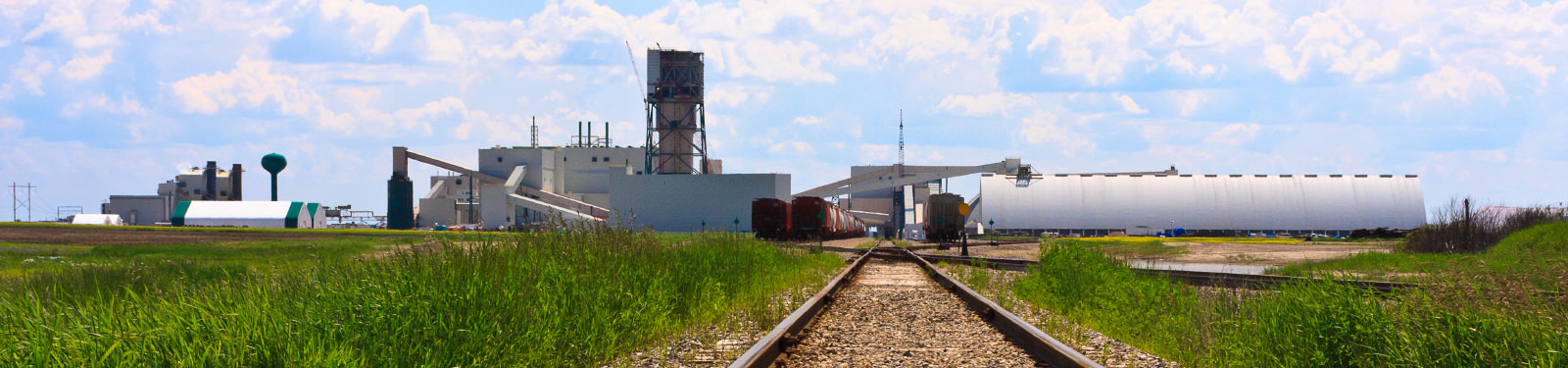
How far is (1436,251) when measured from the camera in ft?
115

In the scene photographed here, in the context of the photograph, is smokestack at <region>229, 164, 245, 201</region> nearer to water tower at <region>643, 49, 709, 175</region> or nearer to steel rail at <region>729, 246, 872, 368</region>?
water tower at <region>643, 49, 709, 175</region>

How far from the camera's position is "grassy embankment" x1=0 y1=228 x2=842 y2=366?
5297 mm

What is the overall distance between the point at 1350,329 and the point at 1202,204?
3603 inches

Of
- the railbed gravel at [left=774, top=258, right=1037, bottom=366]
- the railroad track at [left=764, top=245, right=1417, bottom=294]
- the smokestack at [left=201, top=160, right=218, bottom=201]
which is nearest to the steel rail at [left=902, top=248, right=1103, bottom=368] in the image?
the railbed gravel at [left=774, top=258, right=1037, bottom=366]

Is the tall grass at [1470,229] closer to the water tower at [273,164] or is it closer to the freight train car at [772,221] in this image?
the freight train car at [772,221]

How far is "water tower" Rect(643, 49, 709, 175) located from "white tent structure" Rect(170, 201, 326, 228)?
118ft

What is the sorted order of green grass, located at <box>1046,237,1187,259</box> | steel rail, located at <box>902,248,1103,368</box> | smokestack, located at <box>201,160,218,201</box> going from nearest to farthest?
steel rail, located at <box>902,248,1103,368</box> → green grass, located at <box>1046,237,1187,259</box> → smokestack, located at <box>201,160,218,201</box>

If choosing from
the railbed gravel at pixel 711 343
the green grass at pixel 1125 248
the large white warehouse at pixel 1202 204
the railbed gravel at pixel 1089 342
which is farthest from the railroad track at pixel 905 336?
the large white warehouse at pixel 1202 204

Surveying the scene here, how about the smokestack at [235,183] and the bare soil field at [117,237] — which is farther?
the smokestack at [235,183]

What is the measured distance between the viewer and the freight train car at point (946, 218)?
1869 inches

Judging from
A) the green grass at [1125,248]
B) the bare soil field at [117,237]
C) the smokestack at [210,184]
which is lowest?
the green grass at [1125,248]

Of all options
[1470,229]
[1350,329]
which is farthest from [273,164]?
[1350,329]

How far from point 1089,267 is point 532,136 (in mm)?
140563

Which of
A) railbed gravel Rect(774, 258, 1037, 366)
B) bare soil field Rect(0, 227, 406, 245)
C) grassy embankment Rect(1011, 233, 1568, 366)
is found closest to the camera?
grassy embankment Rect(1011, 233, 1568, 366)
